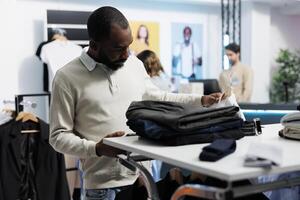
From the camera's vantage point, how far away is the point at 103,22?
1.45m

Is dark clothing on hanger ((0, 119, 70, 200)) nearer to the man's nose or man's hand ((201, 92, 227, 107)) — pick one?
the man's nose

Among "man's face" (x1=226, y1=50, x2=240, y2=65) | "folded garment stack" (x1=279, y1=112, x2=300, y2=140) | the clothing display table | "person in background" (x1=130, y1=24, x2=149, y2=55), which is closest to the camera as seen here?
the clothing display table

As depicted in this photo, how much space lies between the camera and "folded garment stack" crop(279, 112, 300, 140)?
1.27m

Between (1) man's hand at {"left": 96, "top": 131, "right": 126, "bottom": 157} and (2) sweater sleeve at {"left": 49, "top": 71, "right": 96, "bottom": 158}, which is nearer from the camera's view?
(1) man's hand at {"left": 96, "top": 131, "right": 126, "bottom": 157}

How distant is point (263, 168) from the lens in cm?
91

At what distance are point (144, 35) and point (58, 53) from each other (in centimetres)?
170

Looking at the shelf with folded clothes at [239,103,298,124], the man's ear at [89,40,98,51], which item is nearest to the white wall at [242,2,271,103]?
the shelf with folded clothes at [239,103,298,124]

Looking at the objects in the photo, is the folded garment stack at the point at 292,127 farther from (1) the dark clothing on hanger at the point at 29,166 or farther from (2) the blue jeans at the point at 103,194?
(1) the dark clothing on hanger at the point at 29,166

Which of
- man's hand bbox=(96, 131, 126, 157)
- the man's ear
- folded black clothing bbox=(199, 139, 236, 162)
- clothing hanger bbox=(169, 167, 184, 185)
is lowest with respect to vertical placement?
clothing hanger bbox=(169, 167, 184, 185)

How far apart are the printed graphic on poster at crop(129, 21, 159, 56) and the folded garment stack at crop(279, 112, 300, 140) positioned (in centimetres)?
427

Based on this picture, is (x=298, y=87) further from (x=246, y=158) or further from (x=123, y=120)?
(x=246, y=158)

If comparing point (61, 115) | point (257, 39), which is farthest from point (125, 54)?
point (257, 39)

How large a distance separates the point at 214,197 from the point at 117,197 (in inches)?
22.6

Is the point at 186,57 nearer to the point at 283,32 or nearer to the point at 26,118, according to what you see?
the point at 283,32
